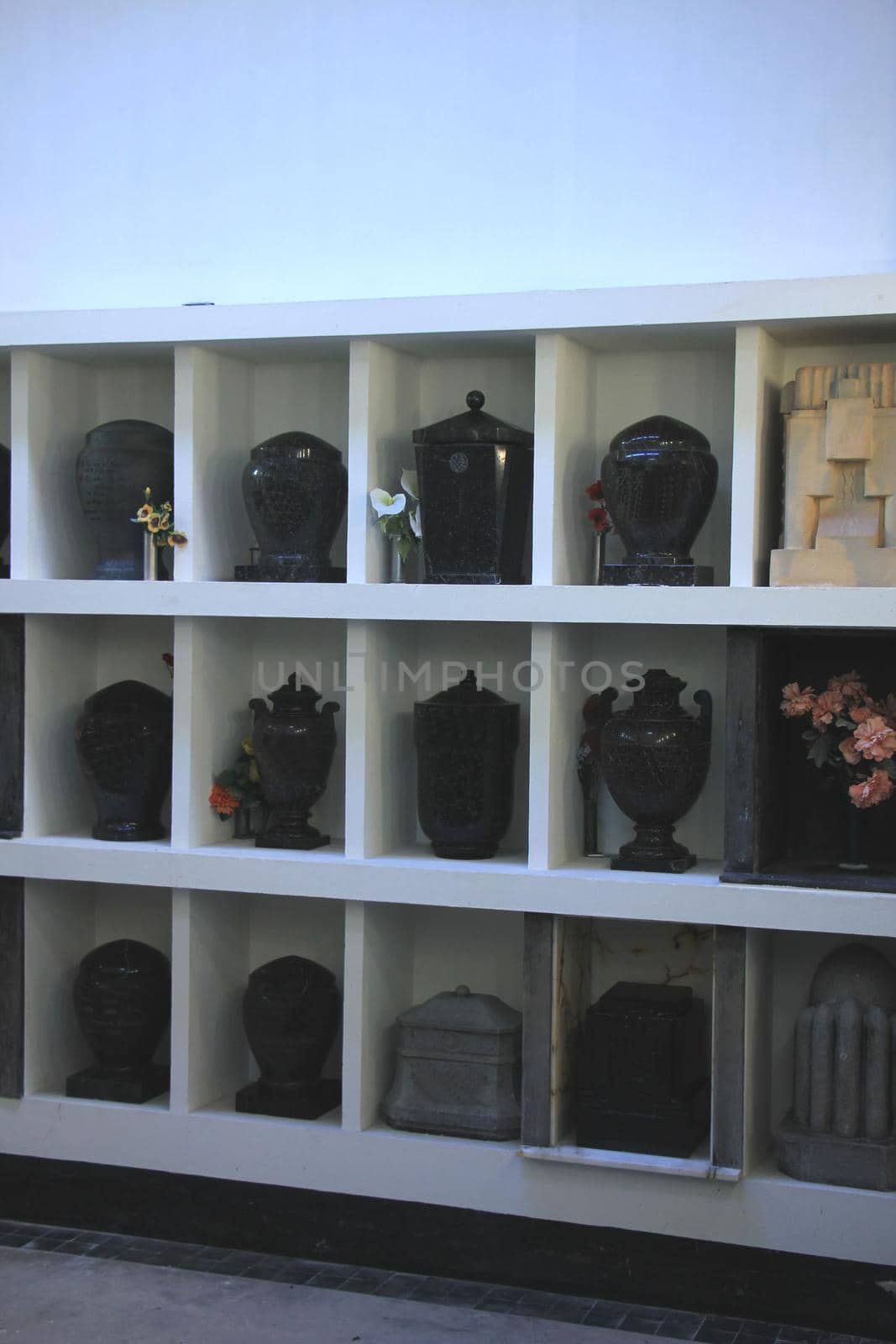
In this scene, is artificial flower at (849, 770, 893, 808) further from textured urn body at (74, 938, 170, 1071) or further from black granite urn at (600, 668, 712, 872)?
textured urn body at (74, 938, 170, 1071)

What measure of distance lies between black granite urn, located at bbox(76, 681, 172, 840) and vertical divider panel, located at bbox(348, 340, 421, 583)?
68cm

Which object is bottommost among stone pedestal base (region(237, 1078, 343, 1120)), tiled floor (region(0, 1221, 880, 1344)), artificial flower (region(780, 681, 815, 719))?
tiled floor (region(0, 1221, 880, 1344))

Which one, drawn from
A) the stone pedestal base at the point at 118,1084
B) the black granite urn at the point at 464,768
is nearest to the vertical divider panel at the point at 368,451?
the black granite urn at the point at 464,768

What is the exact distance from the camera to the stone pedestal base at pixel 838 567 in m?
3.30

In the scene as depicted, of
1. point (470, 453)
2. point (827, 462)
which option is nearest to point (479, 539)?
point (470, 453)

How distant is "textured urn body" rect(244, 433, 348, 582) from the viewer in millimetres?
3789

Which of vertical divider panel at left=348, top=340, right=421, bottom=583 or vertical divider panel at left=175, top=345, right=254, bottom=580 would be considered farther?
vertical divider panel at left=175, top=345, right=254, bottom=580

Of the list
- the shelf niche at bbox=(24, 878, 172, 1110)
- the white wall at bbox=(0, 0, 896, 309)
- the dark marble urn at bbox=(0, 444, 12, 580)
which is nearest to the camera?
the white wall at bbox=(0, 0, 896, 309)

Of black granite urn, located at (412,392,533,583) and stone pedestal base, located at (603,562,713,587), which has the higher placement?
black granite urn, located at (412,392,533,583)

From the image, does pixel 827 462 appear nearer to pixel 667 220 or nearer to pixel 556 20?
pixel 667 220

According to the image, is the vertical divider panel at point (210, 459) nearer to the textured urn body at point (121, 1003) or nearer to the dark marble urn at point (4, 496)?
the dark marble urn at point (4, 496)

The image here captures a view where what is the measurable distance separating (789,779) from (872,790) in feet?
A: 1.16

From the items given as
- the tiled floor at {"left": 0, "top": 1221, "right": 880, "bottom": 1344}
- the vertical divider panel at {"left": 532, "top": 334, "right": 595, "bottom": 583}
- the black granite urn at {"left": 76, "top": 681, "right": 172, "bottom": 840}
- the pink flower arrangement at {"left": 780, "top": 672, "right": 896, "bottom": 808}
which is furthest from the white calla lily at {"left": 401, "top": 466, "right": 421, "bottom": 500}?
the tiled floor at {"left": 0, "top": 1221, "right": 880, "bottom": 1344}

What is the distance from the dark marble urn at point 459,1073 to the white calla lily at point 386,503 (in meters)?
1.15
